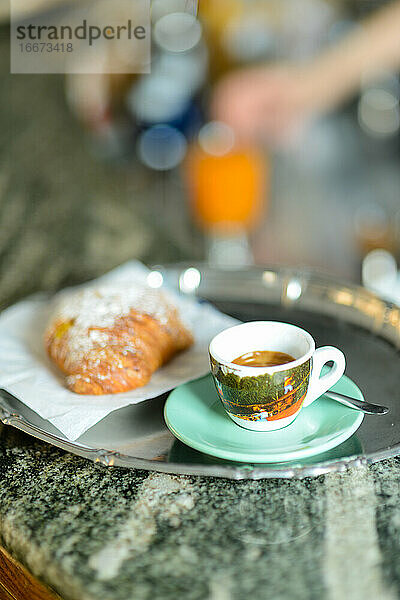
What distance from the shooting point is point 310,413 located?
21.8 inches

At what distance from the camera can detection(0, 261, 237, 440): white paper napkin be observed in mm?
570

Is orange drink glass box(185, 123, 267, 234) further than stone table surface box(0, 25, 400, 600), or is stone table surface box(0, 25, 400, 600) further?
orange drink glass box(185, 123, 267, 234)

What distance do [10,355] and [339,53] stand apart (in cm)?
144

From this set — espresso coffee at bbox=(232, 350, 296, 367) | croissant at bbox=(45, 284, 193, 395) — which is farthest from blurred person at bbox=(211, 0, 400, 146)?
espresso coffee at bbox=(232, 350, 296, 367)

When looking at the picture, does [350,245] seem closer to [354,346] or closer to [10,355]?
[354,346]

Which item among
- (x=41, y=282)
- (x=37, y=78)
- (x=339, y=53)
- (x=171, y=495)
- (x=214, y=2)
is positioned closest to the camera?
(x=171, y=495)

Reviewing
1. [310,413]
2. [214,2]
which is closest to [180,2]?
Result: [214,2]

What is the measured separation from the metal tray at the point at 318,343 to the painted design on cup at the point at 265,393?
0.14 ft

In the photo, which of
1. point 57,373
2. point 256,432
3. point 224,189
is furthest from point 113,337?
point 224,189

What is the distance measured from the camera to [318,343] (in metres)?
0.70

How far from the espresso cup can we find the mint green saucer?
0.03 feet

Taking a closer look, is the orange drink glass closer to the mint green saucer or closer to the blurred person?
the blurred person

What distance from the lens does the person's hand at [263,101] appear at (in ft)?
5.93

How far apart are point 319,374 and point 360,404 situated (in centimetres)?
4
